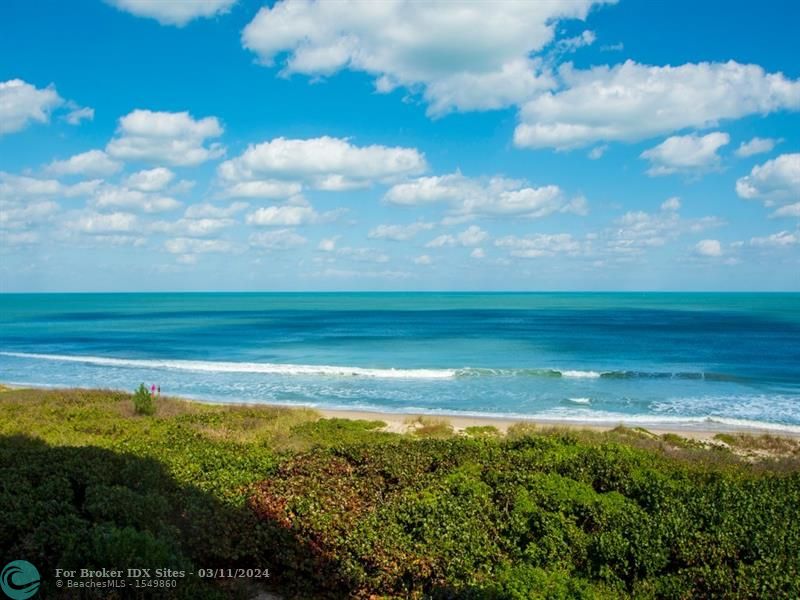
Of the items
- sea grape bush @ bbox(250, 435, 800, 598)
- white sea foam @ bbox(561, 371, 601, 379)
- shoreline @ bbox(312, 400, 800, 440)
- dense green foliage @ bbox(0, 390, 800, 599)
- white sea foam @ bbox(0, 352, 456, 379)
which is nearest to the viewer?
dense green foliage @ bbox(0, 390, 800, 599)

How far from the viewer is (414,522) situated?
9352 mm

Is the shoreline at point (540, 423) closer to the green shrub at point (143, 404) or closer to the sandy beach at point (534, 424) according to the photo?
the sandy beach at point (534, 424)

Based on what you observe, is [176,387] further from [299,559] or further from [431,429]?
[299,559]

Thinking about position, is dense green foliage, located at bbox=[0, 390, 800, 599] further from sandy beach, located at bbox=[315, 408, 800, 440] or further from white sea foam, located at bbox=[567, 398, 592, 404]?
white sea foam, located at bbox=[567, 398, 592, 404]

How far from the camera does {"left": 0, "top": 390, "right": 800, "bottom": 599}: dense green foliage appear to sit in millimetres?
8094

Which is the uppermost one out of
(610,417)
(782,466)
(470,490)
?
(470,490)

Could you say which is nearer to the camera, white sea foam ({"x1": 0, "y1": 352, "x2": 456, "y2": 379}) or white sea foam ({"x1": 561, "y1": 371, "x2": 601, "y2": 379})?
white sea foam ({"x1": 561, "y1": 371, "x2": 601, "y2": 379})

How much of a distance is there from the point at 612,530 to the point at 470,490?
252cm

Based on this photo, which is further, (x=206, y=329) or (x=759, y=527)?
(x=206, y=329)

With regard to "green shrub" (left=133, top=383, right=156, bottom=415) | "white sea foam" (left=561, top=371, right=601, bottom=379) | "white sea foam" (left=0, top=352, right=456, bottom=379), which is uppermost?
"green shrub" (left=133, top=383, right=156, bottom=415)

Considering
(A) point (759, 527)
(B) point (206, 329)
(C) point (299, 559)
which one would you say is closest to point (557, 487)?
(A) point (759, 527)

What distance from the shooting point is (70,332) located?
87.6 metres

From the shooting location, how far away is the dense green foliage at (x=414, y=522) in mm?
8094

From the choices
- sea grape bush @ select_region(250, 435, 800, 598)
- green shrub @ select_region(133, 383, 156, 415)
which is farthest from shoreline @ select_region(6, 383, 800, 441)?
sea grape bush @ select_region(250, 435, 800, 598)
